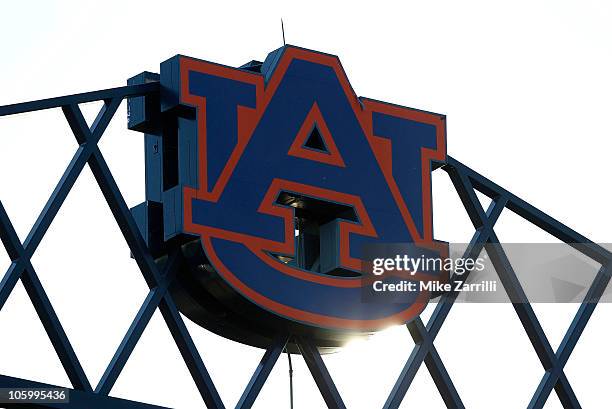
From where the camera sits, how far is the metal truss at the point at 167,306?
26.3 metres

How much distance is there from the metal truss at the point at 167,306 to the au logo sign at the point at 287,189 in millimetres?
381

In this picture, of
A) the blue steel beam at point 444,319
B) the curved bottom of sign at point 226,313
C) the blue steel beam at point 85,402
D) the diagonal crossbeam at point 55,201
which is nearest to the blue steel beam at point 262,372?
the curved bottom of sign at point 226,313

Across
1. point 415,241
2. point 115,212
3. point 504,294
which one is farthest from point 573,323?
point 115,212

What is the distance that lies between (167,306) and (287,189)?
202 cm

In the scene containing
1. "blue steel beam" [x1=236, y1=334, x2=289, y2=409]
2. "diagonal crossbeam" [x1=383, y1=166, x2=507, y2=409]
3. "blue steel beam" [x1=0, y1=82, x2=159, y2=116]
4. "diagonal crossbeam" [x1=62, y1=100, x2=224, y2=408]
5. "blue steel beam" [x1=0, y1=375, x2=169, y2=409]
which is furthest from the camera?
"diagonal crossbeam" [x1=383, y1=166, x2=507, y2=409]

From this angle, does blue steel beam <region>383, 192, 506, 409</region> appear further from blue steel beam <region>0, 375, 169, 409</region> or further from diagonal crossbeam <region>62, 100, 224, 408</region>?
blue steel beam <region>0, 375, 169, 409</region>

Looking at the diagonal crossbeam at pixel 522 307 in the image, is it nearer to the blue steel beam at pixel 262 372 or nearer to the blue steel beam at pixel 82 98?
the blue steel beam at pixel 262 372

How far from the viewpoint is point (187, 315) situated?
92.3ft

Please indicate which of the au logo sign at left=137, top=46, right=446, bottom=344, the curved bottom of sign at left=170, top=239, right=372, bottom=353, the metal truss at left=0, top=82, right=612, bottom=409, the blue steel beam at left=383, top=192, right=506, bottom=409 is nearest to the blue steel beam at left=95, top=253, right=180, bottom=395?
the metal truss at left=0, top=82, right=612, bottom=409

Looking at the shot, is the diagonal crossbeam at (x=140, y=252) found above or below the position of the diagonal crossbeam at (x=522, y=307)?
below

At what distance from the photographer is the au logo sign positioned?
27.7 meters

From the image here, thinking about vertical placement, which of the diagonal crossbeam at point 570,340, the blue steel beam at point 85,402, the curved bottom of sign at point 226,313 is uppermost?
the diagonal crossbeam at point 570,340

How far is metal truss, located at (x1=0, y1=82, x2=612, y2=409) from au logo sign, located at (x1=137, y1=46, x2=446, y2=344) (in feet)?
1.25

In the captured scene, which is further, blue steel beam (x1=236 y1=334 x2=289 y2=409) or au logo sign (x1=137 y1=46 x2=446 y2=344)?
au logo sign (x1=137 y1=46 x2=446 y2=344)
